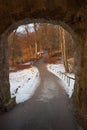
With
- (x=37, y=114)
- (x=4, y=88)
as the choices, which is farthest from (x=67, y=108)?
(x=4, y=88)

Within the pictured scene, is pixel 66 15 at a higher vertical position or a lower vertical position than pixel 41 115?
higher

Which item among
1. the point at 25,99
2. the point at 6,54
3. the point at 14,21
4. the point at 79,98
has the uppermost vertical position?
the point at 14,21

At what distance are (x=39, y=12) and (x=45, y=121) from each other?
4.63 m

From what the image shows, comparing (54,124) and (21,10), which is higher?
(21,10)

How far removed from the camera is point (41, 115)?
438 inches

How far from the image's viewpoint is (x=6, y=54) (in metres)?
13.2

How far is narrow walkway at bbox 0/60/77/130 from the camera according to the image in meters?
9.67

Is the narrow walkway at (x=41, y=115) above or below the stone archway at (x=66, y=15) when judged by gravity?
below

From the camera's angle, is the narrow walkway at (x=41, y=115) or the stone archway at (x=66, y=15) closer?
the narrow walkway at (x=41, y=115)

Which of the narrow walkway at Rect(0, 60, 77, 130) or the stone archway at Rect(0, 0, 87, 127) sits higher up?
the stone archway at Rect(0, 0, 87, 127)

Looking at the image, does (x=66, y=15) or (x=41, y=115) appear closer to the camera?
(x=66, y=15)

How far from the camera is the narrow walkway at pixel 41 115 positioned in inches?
381

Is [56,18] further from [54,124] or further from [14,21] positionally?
[54,124]

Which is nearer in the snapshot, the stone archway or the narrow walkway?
the narrow walkway
